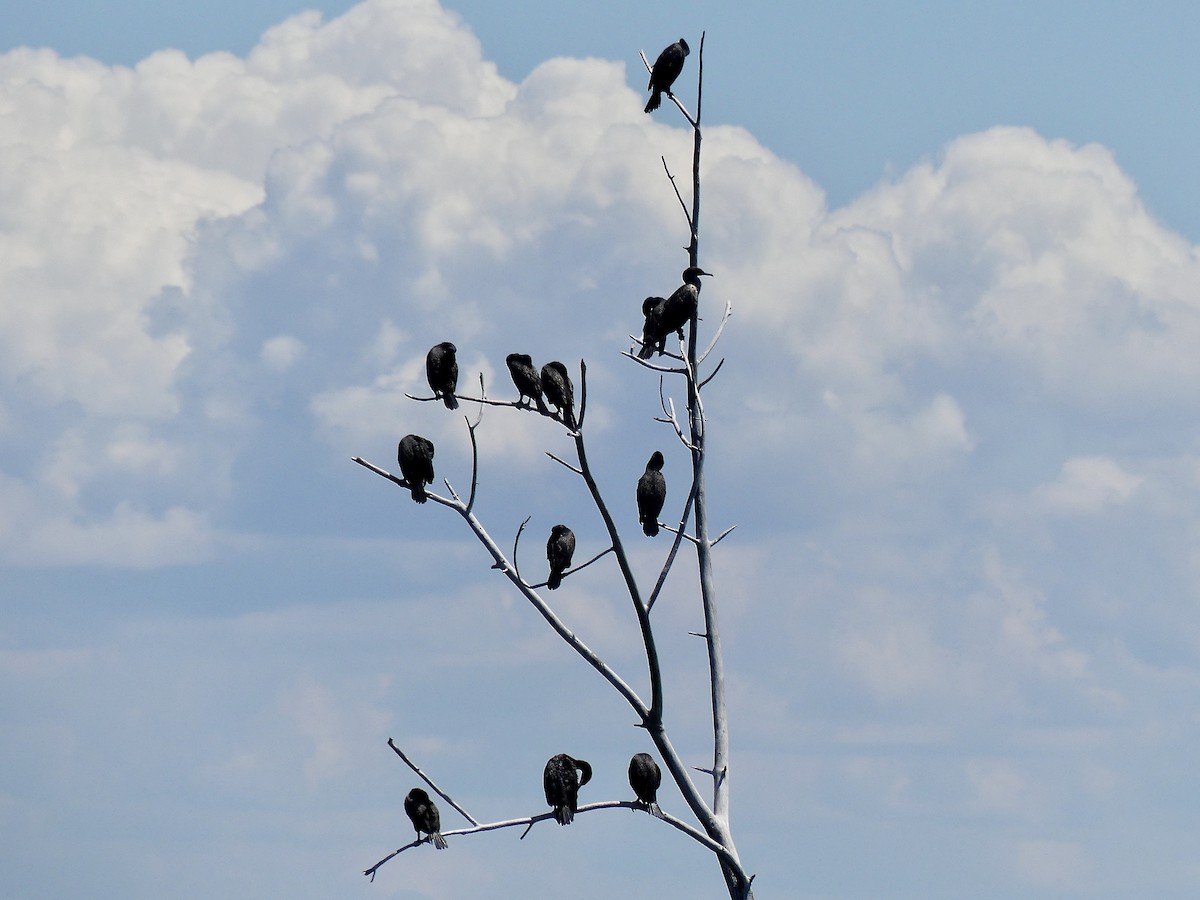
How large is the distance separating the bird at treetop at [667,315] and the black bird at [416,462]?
112 inches

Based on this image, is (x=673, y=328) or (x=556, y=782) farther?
(x=673, y=328)

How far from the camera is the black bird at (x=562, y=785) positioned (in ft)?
61.2

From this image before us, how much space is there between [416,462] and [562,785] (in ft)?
12.0

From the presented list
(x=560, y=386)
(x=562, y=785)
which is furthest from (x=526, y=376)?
(x=562, y=785)

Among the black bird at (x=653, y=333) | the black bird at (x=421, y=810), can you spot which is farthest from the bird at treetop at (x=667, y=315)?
the black bird at (x=421, y=810)

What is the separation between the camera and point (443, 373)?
61.4ft

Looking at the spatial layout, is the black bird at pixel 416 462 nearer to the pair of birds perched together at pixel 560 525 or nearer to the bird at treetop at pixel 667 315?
the pair of birds perched together at pixel 560 525

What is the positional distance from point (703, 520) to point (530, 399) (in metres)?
2.93

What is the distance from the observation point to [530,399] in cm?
1812

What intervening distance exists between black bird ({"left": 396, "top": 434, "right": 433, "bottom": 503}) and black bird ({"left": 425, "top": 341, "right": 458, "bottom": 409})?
503 mm

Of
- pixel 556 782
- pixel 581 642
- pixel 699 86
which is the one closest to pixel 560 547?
pixel 581 642

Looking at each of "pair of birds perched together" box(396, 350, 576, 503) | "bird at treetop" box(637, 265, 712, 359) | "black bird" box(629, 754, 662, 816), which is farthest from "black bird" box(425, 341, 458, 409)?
"black bird" box(629, 754, 662, 816)

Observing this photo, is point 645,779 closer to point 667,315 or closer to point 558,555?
point 558,555

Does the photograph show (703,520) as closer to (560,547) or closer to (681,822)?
(560,547)
